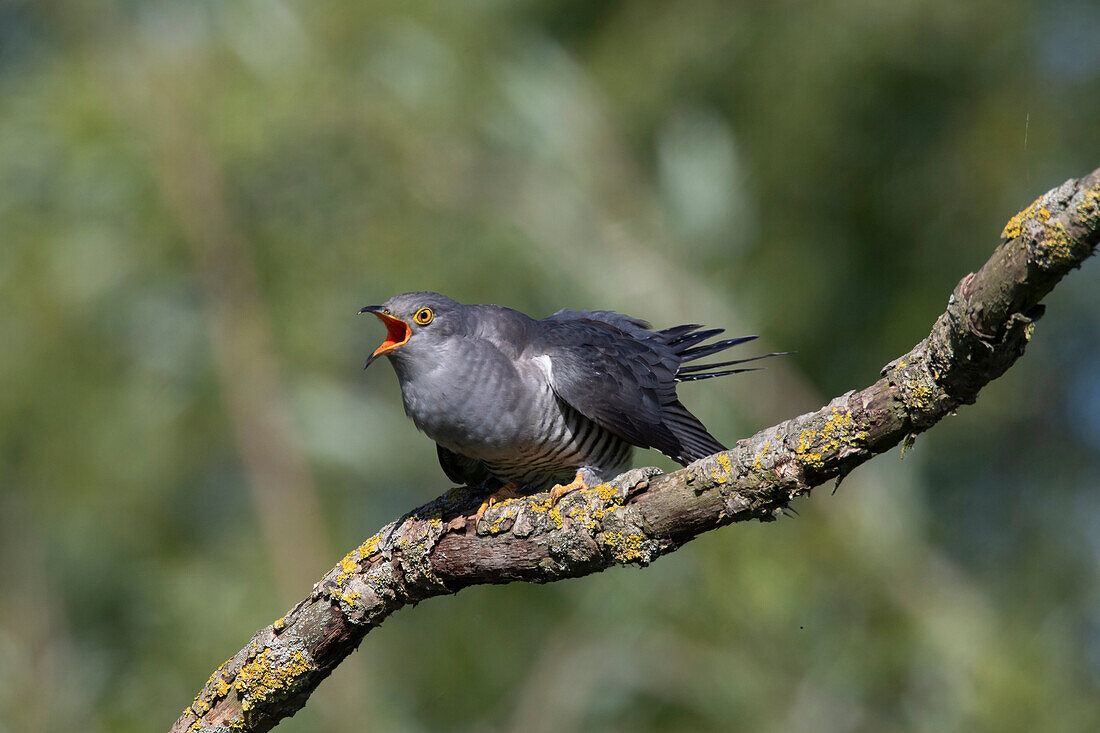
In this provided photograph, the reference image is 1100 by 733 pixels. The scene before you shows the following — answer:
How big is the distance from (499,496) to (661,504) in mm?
828

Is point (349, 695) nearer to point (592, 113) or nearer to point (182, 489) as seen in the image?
point (182, 489)

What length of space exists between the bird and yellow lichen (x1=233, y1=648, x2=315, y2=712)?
56cm

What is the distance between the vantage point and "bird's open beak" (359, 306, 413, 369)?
2752mm

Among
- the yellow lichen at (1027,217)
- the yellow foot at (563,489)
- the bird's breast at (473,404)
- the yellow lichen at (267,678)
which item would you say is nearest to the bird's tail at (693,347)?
the yellow foot at (563,489)

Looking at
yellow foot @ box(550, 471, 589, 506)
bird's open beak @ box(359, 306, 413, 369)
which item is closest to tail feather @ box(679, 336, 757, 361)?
yellow foot @ box(550, 471, 589, 506)

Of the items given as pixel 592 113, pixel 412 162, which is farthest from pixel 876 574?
pixel 412 162

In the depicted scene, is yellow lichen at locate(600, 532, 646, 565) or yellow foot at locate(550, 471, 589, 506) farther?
yellow foot at locate(550, 471, 589, 506)

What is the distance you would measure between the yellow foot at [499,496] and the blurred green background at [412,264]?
1782mm

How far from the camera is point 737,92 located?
580 centimetres

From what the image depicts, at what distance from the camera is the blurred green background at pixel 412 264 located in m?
5.13

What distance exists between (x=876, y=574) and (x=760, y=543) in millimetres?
471

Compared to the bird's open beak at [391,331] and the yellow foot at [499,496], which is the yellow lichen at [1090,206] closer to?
the yellow foot at [499,496]

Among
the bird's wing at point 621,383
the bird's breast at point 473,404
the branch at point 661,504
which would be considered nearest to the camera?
the branch at point 661,504

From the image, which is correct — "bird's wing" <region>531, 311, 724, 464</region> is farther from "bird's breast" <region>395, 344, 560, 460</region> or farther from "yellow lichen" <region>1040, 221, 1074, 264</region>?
"yellow lichen" <region>1040, 221, 1074, 264</region>
